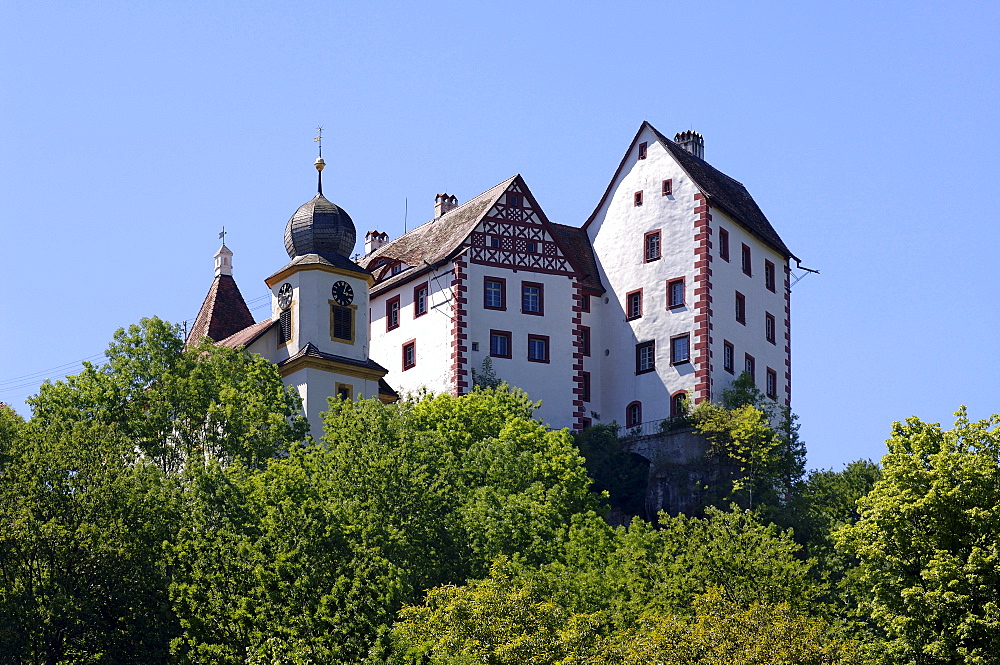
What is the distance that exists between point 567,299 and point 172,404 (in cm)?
2210

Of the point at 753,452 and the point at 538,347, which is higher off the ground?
the point at 538,347

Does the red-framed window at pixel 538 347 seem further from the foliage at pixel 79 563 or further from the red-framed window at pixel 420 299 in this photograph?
the foliage at pixel 79 563

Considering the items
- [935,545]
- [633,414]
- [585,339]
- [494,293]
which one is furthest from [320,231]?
[935,545]

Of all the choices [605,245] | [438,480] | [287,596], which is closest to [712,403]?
[605,245]

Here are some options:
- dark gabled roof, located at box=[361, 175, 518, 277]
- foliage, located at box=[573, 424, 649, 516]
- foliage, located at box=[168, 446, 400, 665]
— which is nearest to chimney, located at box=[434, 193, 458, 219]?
dark gabled roof, located at box=[361, 175, 518, 277]

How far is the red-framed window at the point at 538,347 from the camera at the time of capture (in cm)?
8400

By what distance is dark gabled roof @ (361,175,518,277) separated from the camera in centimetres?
8506

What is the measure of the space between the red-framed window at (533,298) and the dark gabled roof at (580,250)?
6.79 feet

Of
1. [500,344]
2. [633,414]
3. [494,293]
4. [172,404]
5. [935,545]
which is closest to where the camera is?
[935,545]

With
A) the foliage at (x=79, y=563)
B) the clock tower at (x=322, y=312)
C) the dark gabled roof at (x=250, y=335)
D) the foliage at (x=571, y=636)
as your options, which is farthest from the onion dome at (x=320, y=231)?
the foliage at (x=571, y=636)

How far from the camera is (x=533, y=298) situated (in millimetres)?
84688

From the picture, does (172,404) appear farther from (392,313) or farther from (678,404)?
(678,404)

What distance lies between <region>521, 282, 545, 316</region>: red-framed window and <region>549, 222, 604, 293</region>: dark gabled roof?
6.79ft

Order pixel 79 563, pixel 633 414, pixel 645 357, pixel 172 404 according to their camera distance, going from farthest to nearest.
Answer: pixel 645 357, pixel 633 414, pixel 172 404, pixel 79 563
